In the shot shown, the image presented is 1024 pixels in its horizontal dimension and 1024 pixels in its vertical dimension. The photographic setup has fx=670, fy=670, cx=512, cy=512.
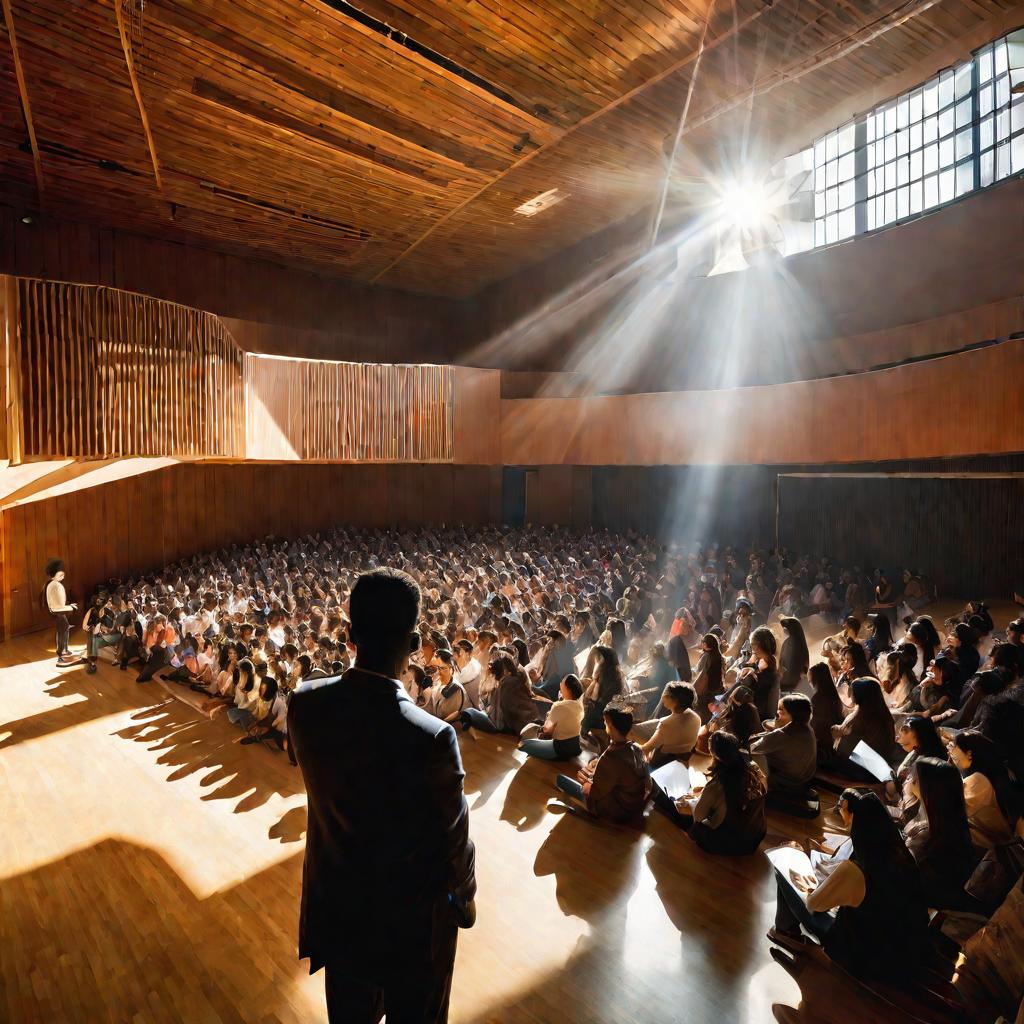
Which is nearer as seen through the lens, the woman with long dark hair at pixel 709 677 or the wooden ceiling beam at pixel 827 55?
the woman with long dark hair at pixel 709 677

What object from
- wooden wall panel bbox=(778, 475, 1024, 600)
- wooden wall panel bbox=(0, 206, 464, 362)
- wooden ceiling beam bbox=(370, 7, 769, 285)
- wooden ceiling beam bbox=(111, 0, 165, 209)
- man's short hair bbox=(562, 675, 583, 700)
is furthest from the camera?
wooden wall panel bbox=(0, 206, 464, 362)

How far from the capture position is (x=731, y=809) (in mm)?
3539

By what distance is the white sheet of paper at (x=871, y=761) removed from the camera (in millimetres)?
4059

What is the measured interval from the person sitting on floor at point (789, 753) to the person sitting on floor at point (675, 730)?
16.2 inches

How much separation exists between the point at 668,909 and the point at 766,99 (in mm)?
10509

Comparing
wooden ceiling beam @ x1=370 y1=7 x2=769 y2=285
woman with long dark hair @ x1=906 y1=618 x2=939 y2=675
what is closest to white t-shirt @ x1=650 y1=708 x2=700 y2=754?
woman with long dark hair @ x1=906 y1=618 x2=939 y2=675

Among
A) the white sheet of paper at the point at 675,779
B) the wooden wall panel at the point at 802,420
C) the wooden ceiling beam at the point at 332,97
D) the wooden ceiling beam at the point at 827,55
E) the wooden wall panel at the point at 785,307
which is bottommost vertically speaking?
the white sheet of paper at the point at 675,779

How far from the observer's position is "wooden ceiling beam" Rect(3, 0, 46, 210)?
268 inches

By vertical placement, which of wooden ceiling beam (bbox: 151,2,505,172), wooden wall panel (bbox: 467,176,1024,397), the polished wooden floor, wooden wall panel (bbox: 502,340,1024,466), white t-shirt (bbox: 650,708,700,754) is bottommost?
the polished wooden floor

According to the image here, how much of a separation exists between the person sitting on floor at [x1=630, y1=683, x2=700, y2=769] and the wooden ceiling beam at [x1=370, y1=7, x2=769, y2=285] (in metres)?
7.37

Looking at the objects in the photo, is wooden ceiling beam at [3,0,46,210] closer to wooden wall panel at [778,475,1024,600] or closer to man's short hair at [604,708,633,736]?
man's short hair at [604,708,633,736]

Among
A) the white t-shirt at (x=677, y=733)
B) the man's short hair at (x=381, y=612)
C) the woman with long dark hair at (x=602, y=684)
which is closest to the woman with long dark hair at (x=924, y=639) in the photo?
the white t-shirt at (x=677, y=733)

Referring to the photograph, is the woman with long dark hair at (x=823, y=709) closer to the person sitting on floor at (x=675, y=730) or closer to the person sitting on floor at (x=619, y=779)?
the person sitting on floor at (x=675, y=730)

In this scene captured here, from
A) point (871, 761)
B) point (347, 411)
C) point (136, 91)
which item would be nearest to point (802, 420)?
point (871, 761)
